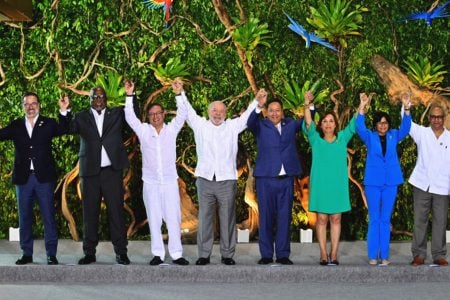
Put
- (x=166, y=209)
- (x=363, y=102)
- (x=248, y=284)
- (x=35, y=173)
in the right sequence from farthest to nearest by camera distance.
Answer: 1. (x=166, y=209)
2. (x=35, y=173)
3. (x=363, y=102)
4. (x=248, y=284)

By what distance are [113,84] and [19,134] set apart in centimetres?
182

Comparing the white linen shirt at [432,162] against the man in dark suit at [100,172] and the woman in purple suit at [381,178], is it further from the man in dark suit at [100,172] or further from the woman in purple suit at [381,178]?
the man in dark suit at [100,172]

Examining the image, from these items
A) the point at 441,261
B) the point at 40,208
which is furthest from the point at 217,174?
the point at 441,261

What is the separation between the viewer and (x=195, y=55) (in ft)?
29.1

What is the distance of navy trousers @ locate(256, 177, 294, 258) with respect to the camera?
6973 mm

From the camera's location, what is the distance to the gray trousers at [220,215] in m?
6.97

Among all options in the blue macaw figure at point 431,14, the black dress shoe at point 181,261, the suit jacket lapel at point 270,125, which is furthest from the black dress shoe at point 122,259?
the blue macaw figure at point 431,14

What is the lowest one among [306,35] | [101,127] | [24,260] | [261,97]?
[24,260]

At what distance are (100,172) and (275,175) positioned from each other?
128cm

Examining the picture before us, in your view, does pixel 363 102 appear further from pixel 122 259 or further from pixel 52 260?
pixel 52 260

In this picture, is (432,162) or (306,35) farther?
(306,35)

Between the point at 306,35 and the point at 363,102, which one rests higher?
the point at 306,35

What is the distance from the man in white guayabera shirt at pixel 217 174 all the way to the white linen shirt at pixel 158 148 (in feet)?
0.51

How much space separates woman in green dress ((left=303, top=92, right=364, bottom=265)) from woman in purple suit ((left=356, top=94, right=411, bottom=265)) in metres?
0.17
